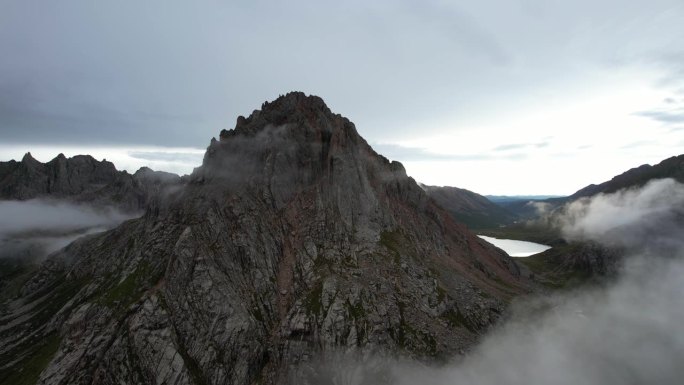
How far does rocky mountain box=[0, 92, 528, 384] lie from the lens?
Result: 88688 mm

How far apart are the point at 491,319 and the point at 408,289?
2570 cm

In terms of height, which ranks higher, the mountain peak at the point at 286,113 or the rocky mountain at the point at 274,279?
the mountain peak at the point at 286,113

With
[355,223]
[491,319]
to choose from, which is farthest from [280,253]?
[491,319]

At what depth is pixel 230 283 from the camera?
324ft

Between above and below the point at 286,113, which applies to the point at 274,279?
below

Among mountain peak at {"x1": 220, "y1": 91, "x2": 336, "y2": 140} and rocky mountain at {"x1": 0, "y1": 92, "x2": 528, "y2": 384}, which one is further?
mountain peak at {"x1": 220, "y1": 91, "x2": 336, "y2": 140}

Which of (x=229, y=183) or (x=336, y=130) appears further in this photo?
(x=336, y=130)

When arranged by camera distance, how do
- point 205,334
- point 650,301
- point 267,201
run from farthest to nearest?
point 650,301 < point 267,201 < point 205,334

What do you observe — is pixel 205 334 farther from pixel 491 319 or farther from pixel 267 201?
pixel 491 319

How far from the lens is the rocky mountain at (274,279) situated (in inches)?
3492

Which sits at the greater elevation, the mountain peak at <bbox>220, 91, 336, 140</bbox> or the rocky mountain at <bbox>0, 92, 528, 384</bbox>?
the mountain peak at <bbox>220, 91, 336, 140</bbox>

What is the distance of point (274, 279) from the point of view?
105m

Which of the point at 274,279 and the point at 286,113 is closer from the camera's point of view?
the point at 274,279

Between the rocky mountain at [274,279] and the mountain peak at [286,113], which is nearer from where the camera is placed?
the rocky mountain at [274,279]
